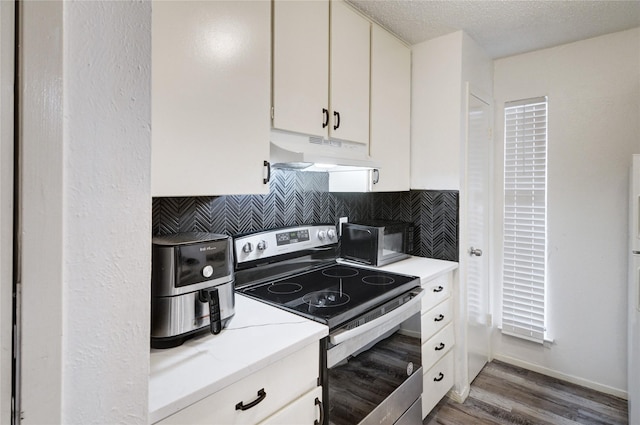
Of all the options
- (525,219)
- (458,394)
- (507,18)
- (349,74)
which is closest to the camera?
(349,74)

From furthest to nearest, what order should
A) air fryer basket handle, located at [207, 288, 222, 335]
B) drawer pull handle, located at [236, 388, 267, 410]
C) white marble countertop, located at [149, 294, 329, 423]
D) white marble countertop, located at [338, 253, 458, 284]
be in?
1. white marble countertop, located at [338, 253, 458, 284]
2. air fryer basket handle, located at [207, 288, 222, 335]
3. drawer pull handle, located at [236, 388, 267, 410]
4. white marble countertop, located at [149, 294, 329, 423]

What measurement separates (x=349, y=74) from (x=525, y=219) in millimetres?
1711

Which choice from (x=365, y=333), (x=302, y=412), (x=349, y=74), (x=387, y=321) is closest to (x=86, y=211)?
(x=302, y=412)

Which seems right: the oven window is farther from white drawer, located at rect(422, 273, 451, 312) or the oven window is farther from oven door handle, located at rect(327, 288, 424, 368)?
white drawer, located at rect(422, 273, 451, 312)

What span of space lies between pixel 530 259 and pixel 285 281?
1858 millimetres

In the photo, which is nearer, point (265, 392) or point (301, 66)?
point (265, 392)

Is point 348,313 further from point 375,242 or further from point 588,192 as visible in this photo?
point 588,192

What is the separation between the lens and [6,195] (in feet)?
1.49

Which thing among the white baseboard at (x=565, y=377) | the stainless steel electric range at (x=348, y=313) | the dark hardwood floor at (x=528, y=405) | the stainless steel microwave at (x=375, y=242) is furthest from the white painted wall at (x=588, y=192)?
the stainless steel electric range at (x=348, y=313)

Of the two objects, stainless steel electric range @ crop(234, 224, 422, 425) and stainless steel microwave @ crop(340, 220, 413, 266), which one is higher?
stainless steel microwave @ crop(340, 220, 413, 266)

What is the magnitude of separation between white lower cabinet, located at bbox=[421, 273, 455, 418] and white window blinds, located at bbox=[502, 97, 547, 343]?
2.34 feet

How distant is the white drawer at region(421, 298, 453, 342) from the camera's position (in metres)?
1.85

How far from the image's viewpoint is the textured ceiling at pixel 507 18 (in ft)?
5.88

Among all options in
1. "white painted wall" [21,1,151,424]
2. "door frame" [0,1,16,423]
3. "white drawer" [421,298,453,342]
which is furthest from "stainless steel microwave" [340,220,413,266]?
"door frame" [0,1,16,423]
